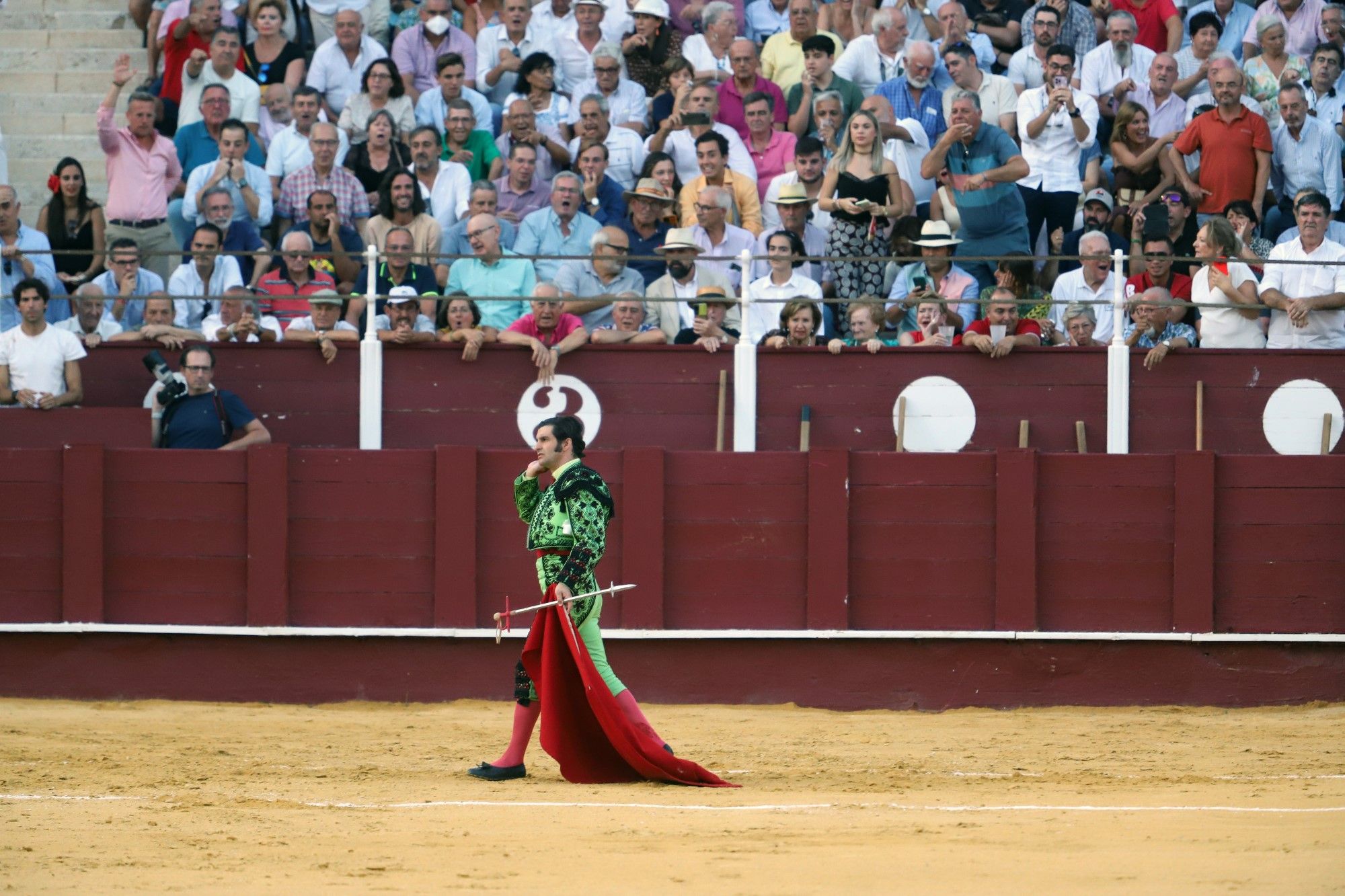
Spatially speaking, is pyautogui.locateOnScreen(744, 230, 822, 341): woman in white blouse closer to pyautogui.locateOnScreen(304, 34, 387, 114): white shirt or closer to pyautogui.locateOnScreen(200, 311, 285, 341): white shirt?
pyautogui.locateOnScreen(200, 311, 285, 341): white shirt

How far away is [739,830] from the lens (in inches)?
236

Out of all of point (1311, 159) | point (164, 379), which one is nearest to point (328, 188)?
point (164, 379)

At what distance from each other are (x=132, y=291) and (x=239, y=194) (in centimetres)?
107

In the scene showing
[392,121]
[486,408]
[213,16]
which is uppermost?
[213,16]

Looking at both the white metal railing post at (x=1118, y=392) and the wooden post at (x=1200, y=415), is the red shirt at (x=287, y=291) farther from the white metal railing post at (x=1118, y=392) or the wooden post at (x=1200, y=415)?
the wooden post at (x=1200, y=415)

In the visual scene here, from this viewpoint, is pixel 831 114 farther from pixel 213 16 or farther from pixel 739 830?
pixel 739 830

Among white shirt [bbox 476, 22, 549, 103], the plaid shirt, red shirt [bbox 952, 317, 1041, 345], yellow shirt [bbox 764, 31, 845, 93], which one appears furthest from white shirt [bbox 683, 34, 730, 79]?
red shirt [bbox 952, 317, 1041, 345]

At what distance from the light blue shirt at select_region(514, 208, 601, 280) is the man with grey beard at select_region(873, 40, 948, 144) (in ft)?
7.42

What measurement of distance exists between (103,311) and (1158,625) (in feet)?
20.4

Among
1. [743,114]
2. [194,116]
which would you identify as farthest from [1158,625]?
[194,116]

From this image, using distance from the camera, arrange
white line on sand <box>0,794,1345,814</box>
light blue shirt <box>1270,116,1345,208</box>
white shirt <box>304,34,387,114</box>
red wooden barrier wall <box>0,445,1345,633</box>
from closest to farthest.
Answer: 1. white line on sand <box>0,794,1345,814</box>
2. red wooden barrier wall <box>0,445,1345,633</box>
3. light blue shirt <box>1270,116,1345,208</box>
4. white shirt <box>304,34,387,114</box>

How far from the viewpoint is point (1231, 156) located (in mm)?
11648

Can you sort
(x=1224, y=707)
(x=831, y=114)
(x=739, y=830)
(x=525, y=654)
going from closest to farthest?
(x=739, y=830) < (x=525, y=654) < (x=1224, y=707) < (x=831, y=114)

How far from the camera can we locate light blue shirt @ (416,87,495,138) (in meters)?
12.4
